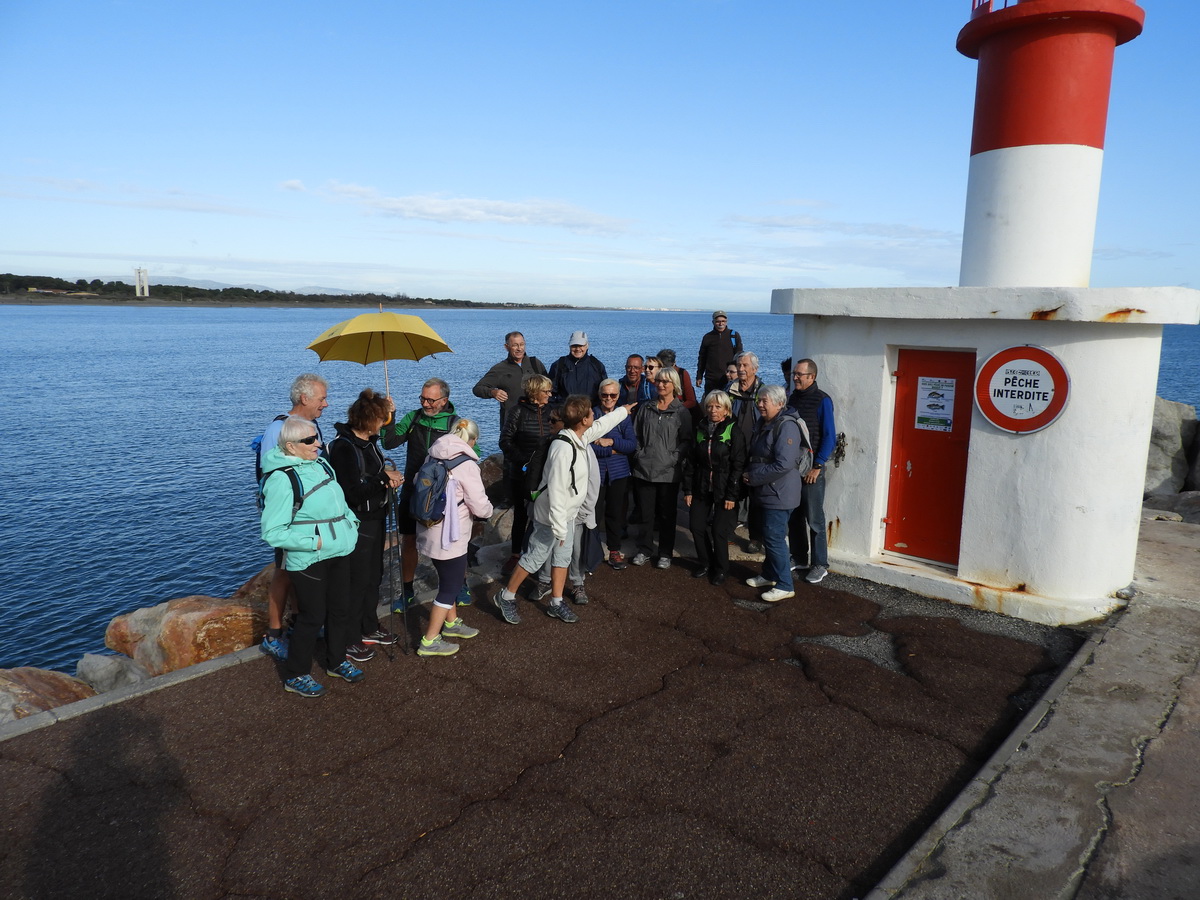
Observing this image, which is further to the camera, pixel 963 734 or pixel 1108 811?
pixel 963 734

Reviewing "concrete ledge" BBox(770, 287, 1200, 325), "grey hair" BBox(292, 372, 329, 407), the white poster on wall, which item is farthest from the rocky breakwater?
the white poster on wall

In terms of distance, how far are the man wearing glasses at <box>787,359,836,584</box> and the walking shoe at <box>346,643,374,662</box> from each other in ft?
12.9

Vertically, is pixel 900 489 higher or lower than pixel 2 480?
higher

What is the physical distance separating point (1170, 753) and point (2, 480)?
2409 cm

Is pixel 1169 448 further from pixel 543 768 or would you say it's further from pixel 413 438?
pixel 543 768

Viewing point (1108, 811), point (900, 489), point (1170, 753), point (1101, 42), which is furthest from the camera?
point (900, 489)

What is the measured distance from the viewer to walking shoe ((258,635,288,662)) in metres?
5.47

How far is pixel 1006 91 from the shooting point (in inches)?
257

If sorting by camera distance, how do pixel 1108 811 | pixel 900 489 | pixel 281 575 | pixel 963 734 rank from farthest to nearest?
1. pixel 900 489
2. pixel 281 575
3. pixel 963 734
4. pixel 1108 811

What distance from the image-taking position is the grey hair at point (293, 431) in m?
4.74

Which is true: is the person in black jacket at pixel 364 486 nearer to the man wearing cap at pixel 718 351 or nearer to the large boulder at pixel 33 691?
the large boulder at pixel 33 691

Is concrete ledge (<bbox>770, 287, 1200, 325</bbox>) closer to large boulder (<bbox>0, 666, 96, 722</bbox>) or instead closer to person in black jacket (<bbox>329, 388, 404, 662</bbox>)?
person in black jacket (<bbox>329, 388, 404, 662</bbox>)

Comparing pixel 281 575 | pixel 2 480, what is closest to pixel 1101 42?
pixel 281 575

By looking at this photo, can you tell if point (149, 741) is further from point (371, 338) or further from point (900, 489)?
point (900, 489)
